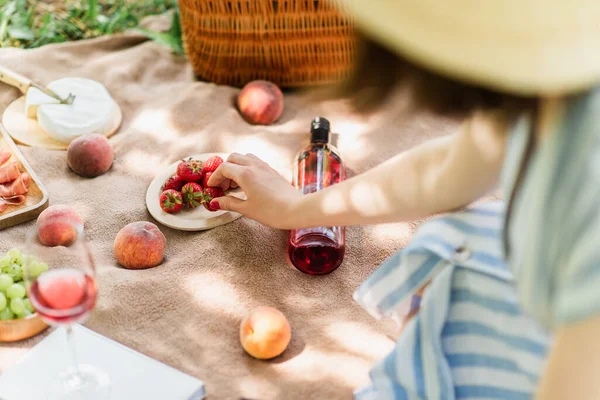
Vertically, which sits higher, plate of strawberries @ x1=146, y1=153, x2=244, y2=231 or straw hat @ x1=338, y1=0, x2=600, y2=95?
straw hat @ x1=338, y1=0, x2=600, y2=95

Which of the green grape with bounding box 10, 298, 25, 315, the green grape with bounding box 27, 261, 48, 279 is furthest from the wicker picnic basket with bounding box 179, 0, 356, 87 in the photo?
the green grape with bounding box 27, 261, 48, 279

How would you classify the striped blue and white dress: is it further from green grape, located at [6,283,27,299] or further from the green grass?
the green grass

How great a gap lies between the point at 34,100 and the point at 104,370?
103 centimetres

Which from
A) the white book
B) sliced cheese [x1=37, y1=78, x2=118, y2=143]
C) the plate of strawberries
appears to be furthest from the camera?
sliced cheese [x1=37, y1=78, x2=118, y2=143]

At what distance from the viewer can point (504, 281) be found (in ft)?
3.53

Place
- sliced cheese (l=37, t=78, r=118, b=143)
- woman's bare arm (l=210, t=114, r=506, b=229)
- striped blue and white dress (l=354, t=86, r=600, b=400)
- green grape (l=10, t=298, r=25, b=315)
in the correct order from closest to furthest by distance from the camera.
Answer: striped blue and white dress (l=354, t=86, r=600, b=400) → woman's bare arm (l=210, t=114, r=506, b=229) → green grape (l=10, t=298, r=25, b=315) → sliced cheese (l=37, t=78, r=118, b=143)

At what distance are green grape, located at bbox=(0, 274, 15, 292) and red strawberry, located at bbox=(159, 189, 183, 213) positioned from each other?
428 millimetres

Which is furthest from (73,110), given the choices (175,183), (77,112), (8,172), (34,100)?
(175,183)

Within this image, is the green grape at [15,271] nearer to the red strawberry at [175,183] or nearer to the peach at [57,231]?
the peach at [57,231]

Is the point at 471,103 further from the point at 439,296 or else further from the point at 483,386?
the point at 483,386

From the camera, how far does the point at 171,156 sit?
1.95m

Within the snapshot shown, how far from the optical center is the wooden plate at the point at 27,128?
200 cm

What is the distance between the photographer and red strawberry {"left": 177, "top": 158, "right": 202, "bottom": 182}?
1743 mm

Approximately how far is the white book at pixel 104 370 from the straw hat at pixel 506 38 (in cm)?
87
